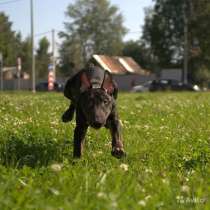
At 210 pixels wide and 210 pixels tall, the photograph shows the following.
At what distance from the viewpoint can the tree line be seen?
6612 centimetres

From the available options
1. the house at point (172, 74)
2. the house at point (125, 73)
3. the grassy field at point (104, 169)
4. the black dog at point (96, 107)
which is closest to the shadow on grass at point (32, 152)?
the grassy field at point (104, 169)

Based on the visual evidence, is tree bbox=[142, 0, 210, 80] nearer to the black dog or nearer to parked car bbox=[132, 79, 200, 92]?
parked car bbox=[132, 79, 200, 92]

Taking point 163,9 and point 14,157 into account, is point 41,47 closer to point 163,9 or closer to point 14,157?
point 163,9

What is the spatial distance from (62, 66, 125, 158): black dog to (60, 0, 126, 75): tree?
87348 mm

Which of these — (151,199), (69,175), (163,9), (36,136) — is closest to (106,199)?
(151,199)

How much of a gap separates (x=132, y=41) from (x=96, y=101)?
106 m

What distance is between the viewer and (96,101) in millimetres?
6109

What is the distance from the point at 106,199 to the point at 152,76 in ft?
215

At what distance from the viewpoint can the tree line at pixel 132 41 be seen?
2603 inches

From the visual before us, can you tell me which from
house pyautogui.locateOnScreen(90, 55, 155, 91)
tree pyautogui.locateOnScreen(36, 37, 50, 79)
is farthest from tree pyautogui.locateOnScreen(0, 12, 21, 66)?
house pyautogui.locateOnScreen(90, 55, 155, 91)

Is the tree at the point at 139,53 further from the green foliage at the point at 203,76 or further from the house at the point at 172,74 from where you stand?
the house at the point at 172,74

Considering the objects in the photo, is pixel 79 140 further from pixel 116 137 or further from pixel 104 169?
pixel 104 169

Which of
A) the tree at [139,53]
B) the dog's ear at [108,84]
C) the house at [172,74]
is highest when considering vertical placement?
the tree at [139,53]

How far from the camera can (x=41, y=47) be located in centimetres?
12712
